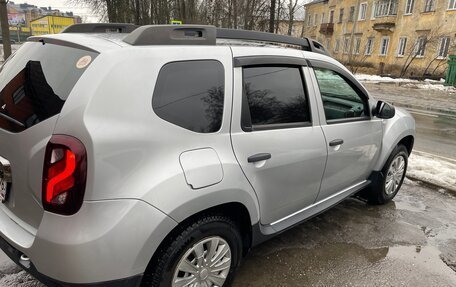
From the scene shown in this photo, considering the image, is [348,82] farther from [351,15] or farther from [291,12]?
[351,15]

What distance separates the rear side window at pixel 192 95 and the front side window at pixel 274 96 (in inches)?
10.7

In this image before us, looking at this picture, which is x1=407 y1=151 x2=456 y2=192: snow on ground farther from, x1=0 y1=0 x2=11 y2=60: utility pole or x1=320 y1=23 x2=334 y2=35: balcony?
x1=320 y1=23 x2=334 y2=35: balcony

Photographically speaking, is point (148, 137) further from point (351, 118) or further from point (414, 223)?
point (414, 223)

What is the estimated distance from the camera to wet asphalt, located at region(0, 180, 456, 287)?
9.68ft

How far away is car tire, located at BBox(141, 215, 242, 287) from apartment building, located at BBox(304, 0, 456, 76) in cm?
2887

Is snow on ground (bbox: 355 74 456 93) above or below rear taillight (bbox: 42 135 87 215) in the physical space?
below

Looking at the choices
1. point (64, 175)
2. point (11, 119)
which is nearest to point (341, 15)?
point (11, 119)

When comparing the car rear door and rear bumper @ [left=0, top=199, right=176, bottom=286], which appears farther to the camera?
the car rear door

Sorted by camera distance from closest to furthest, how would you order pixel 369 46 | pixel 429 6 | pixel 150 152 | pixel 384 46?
pixel 150 152
pixel 429 6
pixel 384 46
pixel 369 46

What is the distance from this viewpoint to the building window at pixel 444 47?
88.5 feet

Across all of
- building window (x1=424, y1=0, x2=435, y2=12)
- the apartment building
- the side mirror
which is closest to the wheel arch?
the side mirror

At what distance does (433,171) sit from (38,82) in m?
5.46

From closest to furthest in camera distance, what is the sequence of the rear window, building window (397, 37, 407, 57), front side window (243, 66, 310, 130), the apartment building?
the rear window < front side window (243, 66, 310, 130) < the apartment building < building window (397, 37, 407, 57)

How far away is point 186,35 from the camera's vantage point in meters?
2.30
